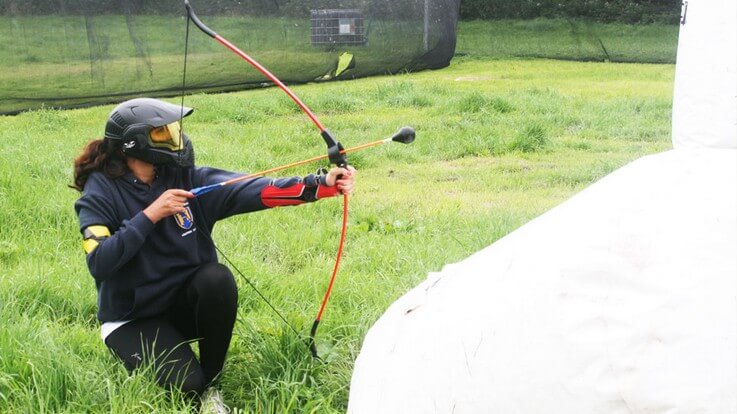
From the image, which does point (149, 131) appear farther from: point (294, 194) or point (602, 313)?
point (602, 313)

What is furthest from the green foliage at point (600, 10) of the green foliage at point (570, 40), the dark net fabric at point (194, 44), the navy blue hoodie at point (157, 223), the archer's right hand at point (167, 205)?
the archer's right hand at point (167, 205)

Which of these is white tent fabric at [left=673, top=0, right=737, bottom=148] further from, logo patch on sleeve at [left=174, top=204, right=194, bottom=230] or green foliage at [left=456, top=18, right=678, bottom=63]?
green foliage at [left=456, top=18, right=678, bottom=63]

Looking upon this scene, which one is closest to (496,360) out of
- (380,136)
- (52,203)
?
(52,203)

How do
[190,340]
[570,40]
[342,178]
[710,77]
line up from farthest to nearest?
1. [570,40]
2. [710,77]
3. [190,340]
4. [342,178]

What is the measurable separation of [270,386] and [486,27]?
515 inches

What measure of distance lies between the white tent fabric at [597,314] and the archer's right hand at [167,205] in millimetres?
802

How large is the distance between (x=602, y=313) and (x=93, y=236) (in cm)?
156

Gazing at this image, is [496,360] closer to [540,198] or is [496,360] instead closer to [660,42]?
[540,198]

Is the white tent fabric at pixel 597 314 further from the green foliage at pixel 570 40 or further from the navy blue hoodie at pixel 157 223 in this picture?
the green foliage at pixel 570 40

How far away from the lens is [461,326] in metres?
2.15

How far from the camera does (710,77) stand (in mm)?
3559

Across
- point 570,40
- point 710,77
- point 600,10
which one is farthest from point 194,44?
point 600,10

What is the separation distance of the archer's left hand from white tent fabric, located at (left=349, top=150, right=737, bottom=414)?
1.95ft

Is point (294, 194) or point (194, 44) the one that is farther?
point (194, 44)
